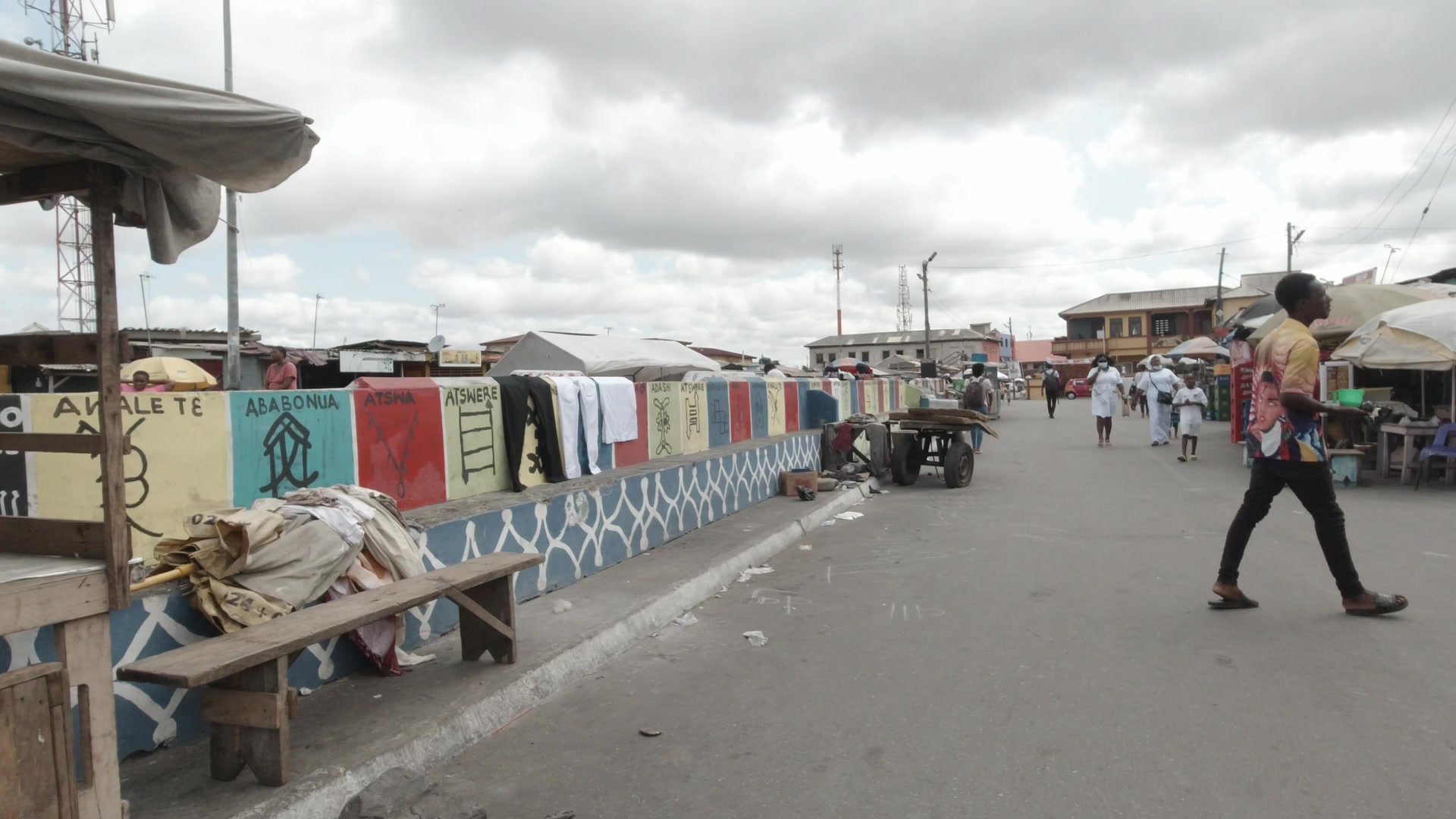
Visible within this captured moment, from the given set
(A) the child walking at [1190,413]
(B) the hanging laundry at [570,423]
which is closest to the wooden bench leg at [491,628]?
(B) the hanging laundry at [570,423]

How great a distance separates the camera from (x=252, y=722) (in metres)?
3.24

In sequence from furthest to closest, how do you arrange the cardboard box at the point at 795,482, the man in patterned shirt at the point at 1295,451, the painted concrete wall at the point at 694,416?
1. the cardboard box at the point at 795,482
2. the painted concrete wall at the point at 694,416
3. the man in patterned shirt at the point at 1295,451

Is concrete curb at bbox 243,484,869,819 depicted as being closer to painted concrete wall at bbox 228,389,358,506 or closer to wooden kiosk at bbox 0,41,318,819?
wooden kiosk at bbox 0,41,318,819

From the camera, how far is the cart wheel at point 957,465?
1287cm

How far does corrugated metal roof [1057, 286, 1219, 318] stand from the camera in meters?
75.6

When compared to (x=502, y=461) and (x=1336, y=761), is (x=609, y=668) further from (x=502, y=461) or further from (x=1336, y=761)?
(x=1336, y=761)

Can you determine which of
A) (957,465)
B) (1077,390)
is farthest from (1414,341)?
(1077,390)

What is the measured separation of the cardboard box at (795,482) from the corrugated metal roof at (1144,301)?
7344cm

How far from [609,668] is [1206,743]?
304 cm

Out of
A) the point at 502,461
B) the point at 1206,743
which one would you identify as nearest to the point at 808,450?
the point at 502,461

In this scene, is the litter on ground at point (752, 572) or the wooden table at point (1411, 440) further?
the wooden table at point (1411, 440)

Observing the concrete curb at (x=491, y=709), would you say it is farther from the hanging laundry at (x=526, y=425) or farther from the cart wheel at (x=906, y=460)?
the cart wheel at (x=906, y=460)

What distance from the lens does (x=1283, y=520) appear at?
29.9ft

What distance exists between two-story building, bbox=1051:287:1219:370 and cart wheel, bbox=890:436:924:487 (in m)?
64.9
